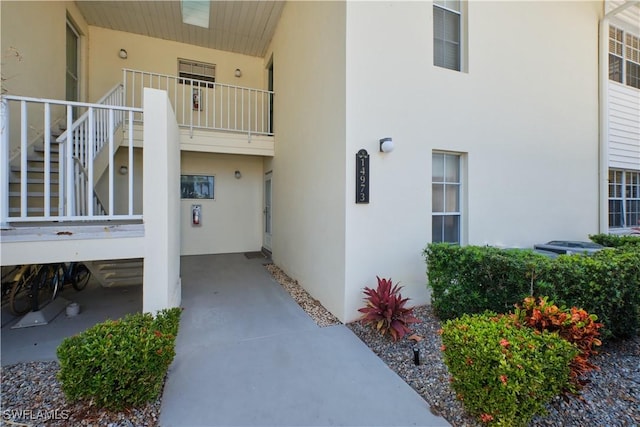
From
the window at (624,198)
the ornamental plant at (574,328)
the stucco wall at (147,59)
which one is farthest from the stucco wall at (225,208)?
the window at (624,198)

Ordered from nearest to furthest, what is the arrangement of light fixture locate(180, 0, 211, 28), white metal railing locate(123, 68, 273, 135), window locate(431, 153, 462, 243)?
window locate(431, 153, 462, 243), light fixture locate(180, 0, 211, 28), white metal railing locate(123, 68, 273, 135)

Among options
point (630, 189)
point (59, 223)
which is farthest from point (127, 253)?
point (630, 189)

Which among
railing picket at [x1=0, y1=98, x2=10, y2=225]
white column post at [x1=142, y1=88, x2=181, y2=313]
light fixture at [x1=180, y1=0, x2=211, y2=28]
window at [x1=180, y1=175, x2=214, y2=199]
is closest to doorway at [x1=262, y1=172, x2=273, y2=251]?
window at [x1=180, y1=175, x2=214, y2=199]

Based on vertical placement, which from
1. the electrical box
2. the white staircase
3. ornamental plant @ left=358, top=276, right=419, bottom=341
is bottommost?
ornamental plant @ left=358, top=276, right=419, bottom=341

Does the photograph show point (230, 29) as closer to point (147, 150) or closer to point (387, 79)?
point (387, 79)

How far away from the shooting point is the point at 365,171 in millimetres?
4012

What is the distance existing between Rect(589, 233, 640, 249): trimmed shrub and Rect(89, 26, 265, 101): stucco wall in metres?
9.06

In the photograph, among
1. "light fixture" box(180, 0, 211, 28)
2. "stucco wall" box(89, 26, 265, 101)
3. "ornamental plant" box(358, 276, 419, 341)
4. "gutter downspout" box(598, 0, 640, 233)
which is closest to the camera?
"ornamental plant" box(358, 276, 419, 341)

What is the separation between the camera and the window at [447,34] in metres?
4.80

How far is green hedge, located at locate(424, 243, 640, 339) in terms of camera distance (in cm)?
299

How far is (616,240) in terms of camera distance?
5.03 m

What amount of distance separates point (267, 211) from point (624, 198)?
29.5 ft

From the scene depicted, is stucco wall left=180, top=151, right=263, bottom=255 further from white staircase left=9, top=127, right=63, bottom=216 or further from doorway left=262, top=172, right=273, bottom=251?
white staircase left=9, top=127, right=63, bottom=216

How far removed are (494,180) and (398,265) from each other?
2368mm
